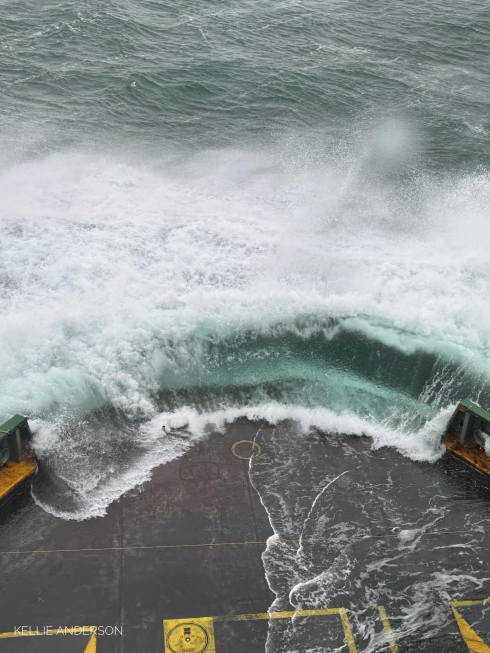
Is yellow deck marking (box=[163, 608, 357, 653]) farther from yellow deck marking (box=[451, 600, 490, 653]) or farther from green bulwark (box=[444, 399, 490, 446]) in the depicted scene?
green bulwark (box=[444, 399, 490, 446])

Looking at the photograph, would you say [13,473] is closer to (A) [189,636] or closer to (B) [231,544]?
(B) [231,544]

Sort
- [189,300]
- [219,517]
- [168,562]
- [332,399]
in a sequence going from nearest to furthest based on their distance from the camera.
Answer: [168,562]
[219,517]
[332,399]
[189,300]

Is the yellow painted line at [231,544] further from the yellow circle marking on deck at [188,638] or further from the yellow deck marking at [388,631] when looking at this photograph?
the yellow circle marking on deck at [188,638]

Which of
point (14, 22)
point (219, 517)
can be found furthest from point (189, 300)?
point (14, 22)

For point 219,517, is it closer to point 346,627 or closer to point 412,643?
point 346,627

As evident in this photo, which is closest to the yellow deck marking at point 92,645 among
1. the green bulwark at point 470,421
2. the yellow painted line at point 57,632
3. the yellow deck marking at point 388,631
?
the yellow painted line at point 57,632

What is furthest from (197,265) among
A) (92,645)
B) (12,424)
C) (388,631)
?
(388,631)

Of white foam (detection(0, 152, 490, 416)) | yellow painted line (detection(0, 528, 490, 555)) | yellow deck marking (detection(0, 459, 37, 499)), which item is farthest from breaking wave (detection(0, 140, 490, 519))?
yellow painted line (detection(0, 528, 490, 555))
